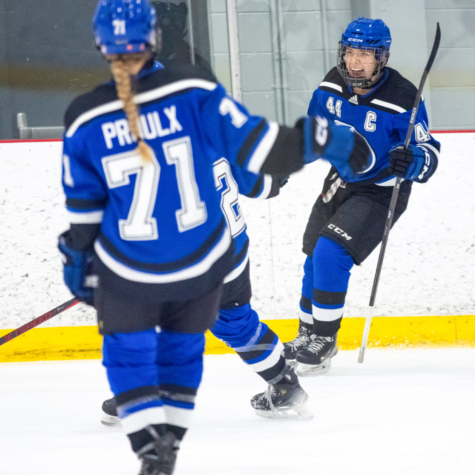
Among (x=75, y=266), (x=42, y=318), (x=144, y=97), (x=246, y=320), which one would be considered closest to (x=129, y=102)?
Answer: (x=144, y=97)

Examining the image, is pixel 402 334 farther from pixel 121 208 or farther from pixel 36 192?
pixel 121 208

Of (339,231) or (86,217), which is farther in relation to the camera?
(339,231)

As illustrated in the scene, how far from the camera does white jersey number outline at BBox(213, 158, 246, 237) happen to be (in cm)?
166

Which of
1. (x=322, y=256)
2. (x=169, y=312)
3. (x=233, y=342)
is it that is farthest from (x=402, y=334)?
(x=169, y=312)

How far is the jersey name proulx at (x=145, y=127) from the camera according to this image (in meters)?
1.16

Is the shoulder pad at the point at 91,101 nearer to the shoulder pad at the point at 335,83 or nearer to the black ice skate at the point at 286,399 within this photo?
the black ice skate at the point at 286,399

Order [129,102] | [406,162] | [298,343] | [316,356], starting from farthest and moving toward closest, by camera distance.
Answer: [298,343]
[316,356]
[406,162]
[129,102]

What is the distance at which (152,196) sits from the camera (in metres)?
1.19

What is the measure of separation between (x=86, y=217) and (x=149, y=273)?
156 mm

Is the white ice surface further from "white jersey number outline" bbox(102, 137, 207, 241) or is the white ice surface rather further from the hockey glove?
"white jersey number outline" bbox(102, 137, 207, 241)

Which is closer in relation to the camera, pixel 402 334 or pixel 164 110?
pixel 164 110

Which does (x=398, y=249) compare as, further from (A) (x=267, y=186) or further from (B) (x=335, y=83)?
(A) (x=267, y=186)

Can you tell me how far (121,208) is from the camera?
47.7 inches

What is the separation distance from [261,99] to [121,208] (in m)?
2.13
